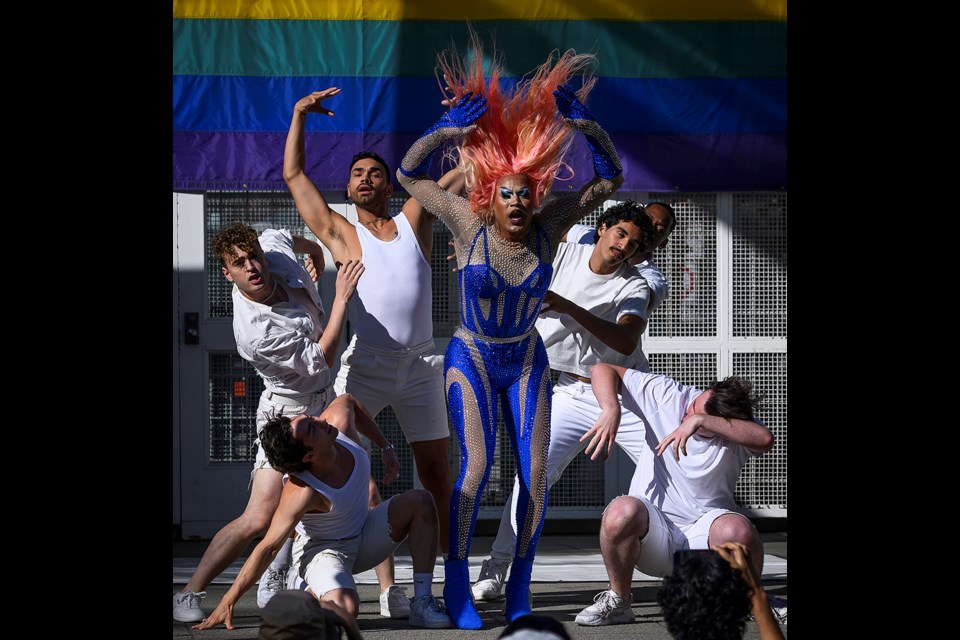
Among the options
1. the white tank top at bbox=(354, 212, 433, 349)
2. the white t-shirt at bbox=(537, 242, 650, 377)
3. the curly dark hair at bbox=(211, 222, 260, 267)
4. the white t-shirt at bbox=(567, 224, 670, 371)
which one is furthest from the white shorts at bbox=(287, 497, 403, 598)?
the white t-shirt at bbox=(567, 224, 670, 371)

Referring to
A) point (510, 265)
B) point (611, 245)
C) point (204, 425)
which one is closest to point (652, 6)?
point (611, 245)

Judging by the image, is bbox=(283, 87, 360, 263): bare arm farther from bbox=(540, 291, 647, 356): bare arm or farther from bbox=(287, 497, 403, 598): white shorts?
bbox=(287, 497, 403, 598): white shorts

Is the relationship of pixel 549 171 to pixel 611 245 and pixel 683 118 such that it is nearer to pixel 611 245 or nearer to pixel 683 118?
pixel 611 245

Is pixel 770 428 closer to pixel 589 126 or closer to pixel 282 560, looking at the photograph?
pixel 589 126

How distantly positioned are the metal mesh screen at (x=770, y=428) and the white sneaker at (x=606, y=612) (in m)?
2.59

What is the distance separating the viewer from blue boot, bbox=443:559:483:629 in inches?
158

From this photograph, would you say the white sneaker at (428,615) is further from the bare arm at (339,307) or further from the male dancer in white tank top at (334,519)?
the bare arm at (339,307)

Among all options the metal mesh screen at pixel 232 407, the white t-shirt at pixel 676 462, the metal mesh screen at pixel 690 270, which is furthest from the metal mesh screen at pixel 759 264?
the metal mesh screen at pixel 232 407

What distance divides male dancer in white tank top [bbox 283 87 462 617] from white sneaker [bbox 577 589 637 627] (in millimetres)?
769

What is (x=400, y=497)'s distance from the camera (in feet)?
13.5

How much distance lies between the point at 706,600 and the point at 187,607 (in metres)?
2.29

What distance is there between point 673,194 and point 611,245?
1.80 m

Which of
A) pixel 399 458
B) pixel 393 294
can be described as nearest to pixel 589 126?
pixel 393 294

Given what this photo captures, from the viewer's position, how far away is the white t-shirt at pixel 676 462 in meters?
4.20
